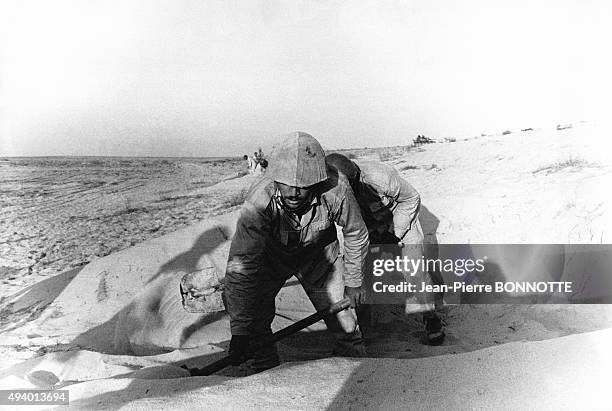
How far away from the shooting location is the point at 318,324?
411 centimetres

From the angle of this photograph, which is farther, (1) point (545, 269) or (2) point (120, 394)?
(1) point (545, 269)

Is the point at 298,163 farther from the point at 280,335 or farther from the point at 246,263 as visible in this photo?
the point at 280,335

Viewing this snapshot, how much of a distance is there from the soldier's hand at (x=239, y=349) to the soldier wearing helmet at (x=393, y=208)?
1.23 metres

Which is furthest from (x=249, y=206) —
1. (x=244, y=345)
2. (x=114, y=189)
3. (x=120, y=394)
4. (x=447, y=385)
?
(x=114, y=189)

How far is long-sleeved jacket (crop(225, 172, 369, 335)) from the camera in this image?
280 cm

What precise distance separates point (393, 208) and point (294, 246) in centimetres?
98

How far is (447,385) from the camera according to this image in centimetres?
214

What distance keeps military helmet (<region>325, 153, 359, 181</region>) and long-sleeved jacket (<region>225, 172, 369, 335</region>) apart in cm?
29

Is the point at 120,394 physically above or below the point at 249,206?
below

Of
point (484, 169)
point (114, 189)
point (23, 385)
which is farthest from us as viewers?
point (114, 189)

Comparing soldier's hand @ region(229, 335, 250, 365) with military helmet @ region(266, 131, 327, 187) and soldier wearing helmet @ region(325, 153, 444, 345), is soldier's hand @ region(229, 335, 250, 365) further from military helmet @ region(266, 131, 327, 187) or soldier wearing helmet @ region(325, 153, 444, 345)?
soldier wearing helmet @ region(325, 153, 444, 345)

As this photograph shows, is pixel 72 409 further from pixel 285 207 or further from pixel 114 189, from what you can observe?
pixel 114 189

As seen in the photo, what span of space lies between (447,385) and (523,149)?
5.46 metres
